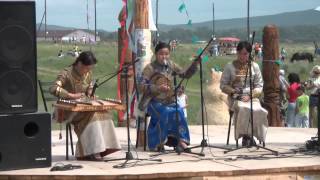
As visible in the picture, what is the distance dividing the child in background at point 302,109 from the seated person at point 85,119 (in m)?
5.22

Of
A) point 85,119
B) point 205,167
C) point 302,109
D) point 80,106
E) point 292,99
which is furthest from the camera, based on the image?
point 292,99

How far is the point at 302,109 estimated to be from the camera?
→ 13.2m

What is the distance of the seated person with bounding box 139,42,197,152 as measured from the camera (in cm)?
923

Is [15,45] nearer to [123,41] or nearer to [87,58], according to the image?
[87,58]

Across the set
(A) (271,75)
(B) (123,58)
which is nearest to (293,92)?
(A) (271,75)

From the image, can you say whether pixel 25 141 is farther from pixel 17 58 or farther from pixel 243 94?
pixel 243 94

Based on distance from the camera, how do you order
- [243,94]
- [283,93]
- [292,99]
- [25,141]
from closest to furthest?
[25,141] → [243,94] → [292,99] → [283,93]

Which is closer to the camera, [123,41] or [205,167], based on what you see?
[205,167]

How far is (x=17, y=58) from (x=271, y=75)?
21.9 ft

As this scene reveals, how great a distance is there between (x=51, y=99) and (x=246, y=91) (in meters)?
2.39

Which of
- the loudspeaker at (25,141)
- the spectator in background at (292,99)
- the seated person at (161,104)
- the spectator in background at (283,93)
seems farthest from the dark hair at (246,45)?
the spectator in background at (283,93)

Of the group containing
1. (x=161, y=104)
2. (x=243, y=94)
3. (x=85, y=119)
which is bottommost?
(x=85, y=119)

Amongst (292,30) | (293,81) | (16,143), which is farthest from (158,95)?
(292,30)

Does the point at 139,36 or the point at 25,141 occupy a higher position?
the point at 139,36
